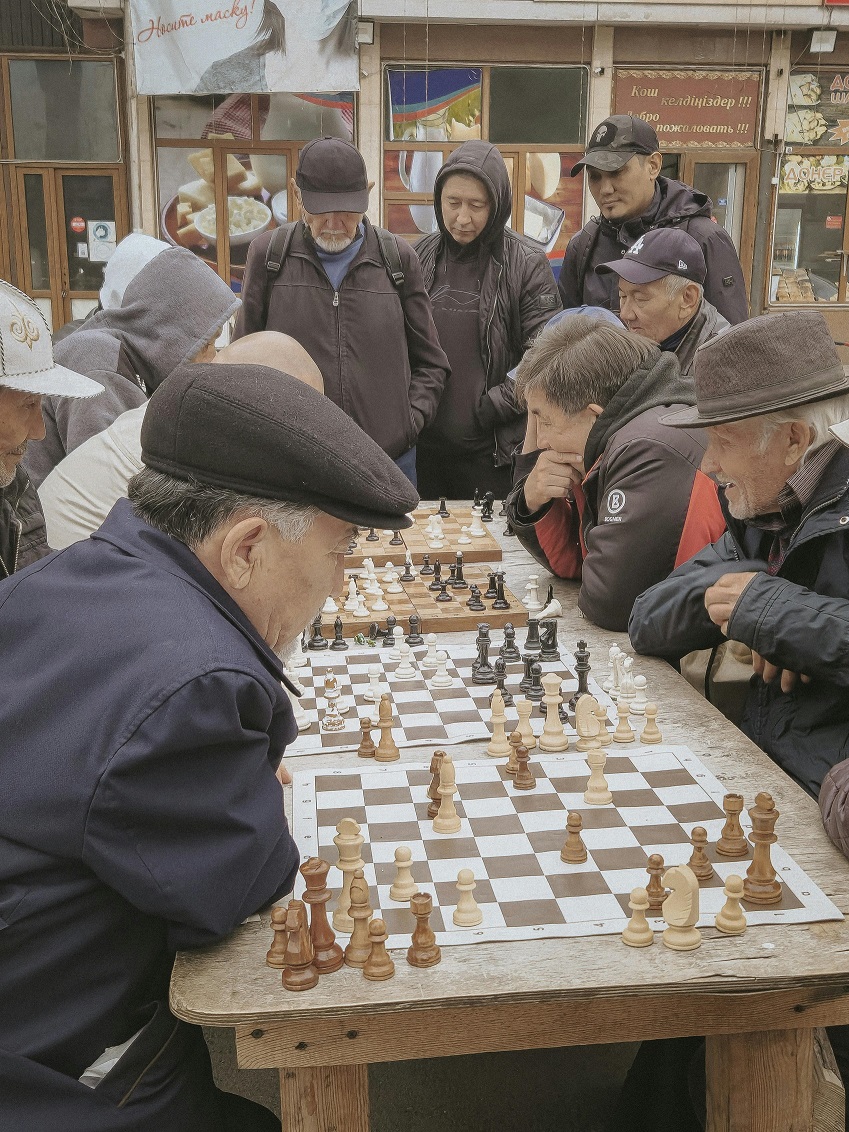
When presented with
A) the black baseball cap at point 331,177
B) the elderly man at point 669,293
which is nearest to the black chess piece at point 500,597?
the elderly man at point 669,293

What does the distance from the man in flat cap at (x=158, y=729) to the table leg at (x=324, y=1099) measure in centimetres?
19

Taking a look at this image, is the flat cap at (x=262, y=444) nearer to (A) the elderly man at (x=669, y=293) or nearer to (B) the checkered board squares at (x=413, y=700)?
(B) the checkered board squares at (x=413, y=700)

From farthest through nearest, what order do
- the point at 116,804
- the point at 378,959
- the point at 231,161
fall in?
the point at 231,161 → the point at 378,959 → the point at 116,804

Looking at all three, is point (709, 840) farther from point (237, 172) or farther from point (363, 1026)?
point (237, 172)

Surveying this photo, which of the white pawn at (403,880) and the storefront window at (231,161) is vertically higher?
the storefront window at (231,161)

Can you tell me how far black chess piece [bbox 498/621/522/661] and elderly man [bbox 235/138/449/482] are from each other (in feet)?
6.83

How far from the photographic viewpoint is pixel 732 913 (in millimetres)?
1806

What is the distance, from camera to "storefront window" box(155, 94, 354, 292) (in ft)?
39.8

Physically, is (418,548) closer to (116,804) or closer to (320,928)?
(320,928)

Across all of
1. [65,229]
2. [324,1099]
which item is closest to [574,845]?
[324,1099]

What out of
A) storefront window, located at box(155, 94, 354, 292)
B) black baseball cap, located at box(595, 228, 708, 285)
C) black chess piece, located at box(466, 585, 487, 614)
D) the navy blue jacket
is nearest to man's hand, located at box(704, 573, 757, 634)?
black chess piece, located at box(466, 585, 487, 614)

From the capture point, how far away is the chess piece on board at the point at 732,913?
1798 mm

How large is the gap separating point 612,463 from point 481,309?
7.41 feet

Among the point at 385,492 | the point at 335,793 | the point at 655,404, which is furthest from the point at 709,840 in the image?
the point at 655,404
